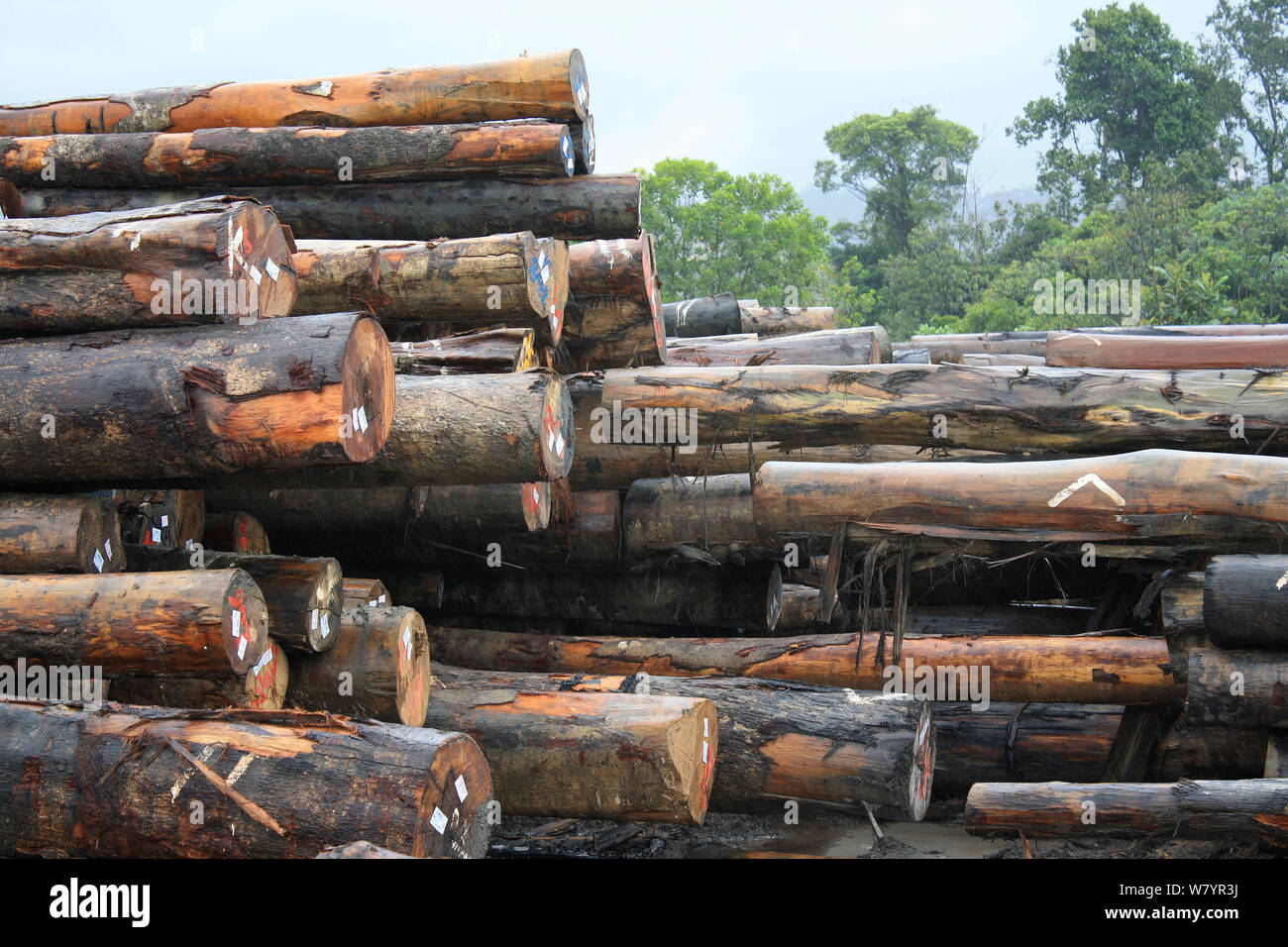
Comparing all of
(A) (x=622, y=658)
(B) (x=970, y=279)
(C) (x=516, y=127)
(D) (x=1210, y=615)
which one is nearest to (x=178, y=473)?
(A) (x=622, y=658)

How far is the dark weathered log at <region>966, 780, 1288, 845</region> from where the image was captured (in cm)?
522

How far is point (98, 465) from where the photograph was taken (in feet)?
18.4

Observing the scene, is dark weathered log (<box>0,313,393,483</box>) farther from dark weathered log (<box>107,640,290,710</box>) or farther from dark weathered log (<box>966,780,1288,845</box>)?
dark weathered log (<box>966,780,1288,845</box>)

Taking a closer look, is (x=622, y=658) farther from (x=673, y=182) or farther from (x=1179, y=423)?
(x=673, y=182)

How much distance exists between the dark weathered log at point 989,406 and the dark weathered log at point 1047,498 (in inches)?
28.4

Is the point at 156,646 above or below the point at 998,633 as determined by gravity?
above

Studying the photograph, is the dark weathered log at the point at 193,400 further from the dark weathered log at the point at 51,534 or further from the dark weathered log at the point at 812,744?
the dark weathered log at the point at 812,744

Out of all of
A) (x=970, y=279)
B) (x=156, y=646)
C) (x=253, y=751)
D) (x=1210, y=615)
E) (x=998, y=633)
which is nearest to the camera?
(x=253, y=751)

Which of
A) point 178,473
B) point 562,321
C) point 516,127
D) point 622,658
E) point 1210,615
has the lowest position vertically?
point 622,658

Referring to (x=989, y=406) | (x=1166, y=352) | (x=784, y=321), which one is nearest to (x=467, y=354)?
(x=989, y=406)

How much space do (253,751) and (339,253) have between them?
4032 millimetres

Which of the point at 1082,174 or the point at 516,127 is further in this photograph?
the point at 1082,174

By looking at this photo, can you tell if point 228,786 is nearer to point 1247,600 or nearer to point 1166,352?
point 1247,600

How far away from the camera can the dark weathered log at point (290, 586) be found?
5992 millimetres
